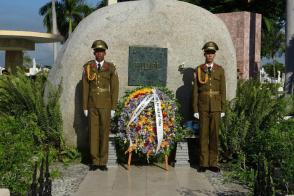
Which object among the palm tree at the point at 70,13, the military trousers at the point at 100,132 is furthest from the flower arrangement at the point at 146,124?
the palm tree at the point at 70,13

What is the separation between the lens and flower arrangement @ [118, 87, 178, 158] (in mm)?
6988

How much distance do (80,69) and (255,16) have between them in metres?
7.23

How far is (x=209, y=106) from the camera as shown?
6.96 meters

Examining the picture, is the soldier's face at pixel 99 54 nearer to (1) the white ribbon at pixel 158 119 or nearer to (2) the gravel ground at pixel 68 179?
(1) the white ribbon at pixel 158 119

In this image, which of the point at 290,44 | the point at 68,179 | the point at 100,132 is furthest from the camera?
the point at 290,44

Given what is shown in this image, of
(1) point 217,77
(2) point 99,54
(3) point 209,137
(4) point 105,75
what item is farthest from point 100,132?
(1) point 217,77

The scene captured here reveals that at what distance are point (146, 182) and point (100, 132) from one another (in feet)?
3.88

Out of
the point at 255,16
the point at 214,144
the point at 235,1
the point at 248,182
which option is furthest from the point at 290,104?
the point at 235,1

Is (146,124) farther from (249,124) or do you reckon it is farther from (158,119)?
(249,124)

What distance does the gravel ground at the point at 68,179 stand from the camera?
5.77 meters

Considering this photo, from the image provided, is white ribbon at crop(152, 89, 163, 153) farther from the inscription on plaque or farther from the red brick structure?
the red brick structure

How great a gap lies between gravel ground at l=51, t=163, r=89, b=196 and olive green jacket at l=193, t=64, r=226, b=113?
6.16 ft

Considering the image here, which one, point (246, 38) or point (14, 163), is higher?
point (246, 38)

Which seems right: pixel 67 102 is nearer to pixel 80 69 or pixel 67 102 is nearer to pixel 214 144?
pixel 80 69
